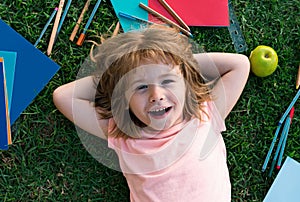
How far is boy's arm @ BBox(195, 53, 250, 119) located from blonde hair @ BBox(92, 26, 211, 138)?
0.12 ft

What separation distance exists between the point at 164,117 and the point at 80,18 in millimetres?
442

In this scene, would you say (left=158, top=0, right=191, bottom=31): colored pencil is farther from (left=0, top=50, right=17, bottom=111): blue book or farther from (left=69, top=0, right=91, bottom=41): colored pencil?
(left=0, top=50, right=17, bottom=111): blue book

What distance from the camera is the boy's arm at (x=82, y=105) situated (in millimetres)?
1300

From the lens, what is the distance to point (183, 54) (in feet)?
3.90

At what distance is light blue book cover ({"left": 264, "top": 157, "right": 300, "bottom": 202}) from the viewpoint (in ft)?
4.71

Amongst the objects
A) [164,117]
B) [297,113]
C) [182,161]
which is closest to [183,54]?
[164,117]

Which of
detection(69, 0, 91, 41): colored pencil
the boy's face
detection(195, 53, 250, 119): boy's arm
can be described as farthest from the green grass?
the boy's face

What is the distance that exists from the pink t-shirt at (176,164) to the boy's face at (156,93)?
70 mm

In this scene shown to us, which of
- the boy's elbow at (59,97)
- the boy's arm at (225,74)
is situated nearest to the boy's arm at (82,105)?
the boy's elbow at (59,97)

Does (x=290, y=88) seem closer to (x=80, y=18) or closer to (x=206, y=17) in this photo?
(x=206, y=17)

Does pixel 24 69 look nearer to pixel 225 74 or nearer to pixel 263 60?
pixel 225 74

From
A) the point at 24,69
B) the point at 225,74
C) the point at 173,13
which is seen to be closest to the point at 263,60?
the point at 225,74

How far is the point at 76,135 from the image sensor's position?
1391 mm

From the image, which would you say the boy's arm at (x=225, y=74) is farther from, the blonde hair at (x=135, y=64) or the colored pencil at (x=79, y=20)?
the colored pencil at (x=79, y=20)
